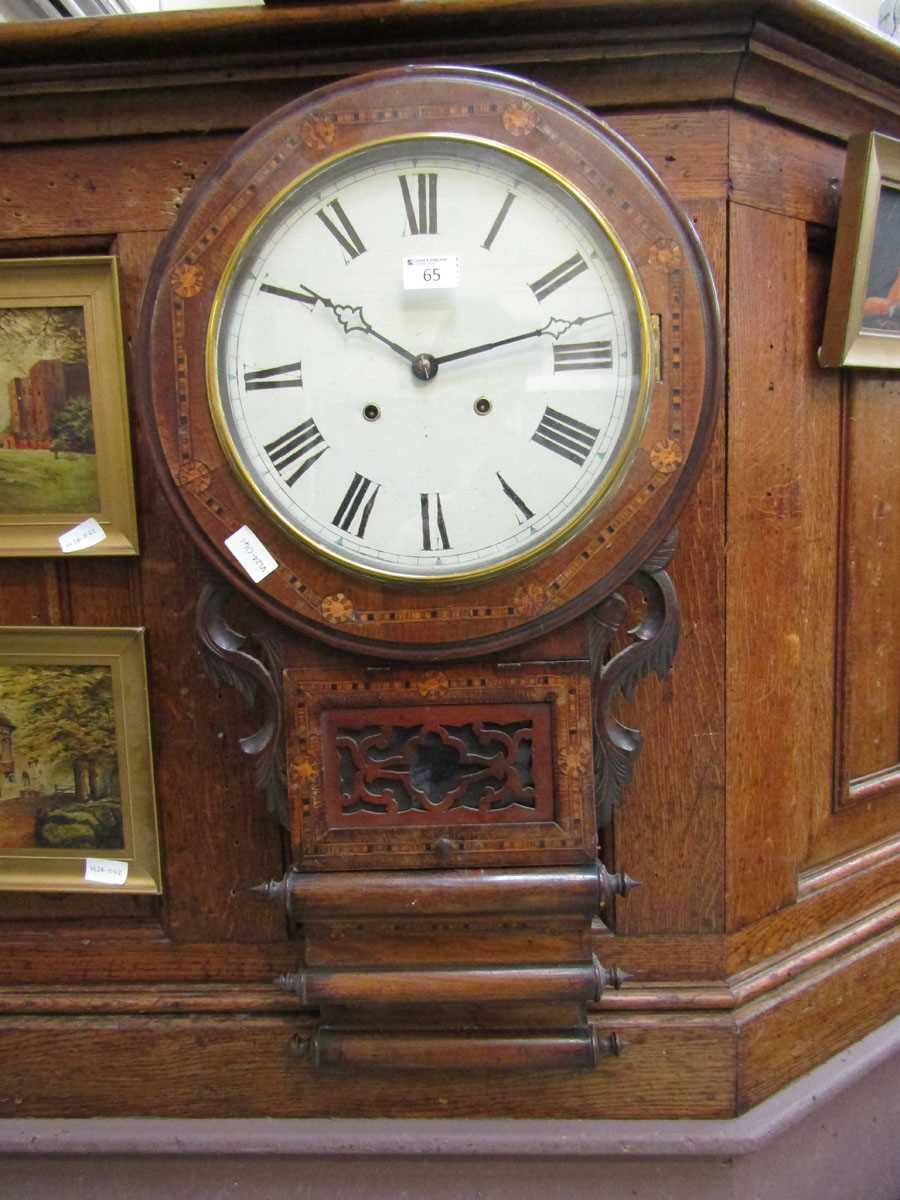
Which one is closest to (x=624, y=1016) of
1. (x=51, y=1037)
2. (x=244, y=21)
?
(x=51, y=1037)

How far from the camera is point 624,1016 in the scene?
109cm

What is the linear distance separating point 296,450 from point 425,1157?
928 millimetres

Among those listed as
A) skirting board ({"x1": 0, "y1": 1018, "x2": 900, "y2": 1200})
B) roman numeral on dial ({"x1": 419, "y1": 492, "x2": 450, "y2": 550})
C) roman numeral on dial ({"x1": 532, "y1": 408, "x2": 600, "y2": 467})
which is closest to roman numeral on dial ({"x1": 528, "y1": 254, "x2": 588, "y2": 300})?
roman numeral on dial ({"x1": 532, "y1": 408, "x2": 600, "y2": 467})

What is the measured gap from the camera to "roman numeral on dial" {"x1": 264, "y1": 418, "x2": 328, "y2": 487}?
0.90 meters

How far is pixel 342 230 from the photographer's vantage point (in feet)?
2.91

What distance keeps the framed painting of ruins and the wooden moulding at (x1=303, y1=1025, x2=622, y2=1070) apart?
68 cm

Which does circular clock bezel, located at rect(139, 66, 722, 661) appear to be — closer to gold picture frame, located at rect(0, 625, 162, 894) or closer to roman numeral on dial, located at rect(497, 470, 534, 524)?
roman numeral on dial, located at rect(497, 470, 534, 524)

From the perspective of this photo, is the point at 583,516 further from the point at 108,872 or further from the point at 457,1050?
the point at 108,872

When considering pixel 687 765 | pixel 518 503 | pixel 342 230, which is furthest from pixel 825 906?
pixel 342 230

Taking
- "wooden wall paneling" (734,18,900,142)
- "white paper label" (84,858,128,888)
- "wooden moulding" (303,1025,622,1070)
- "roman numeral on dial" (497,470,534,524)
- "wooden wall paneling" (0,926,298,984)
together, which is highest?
"wooden wall paneling" (734,18,900,142)

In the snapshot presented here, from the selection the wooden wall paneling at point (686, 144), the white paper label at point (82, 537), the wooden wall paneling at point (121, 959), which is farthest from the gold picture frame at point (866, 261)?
the wooden wall paneling at point (121, 959)

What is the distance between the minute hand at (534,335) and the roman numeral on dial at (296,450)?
154 millimetres

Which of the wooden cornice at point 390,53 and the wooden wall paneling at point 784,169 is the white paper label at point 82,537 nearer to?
the wooden cornice at point 390,53

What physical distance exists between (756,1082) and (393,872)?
592 mm
